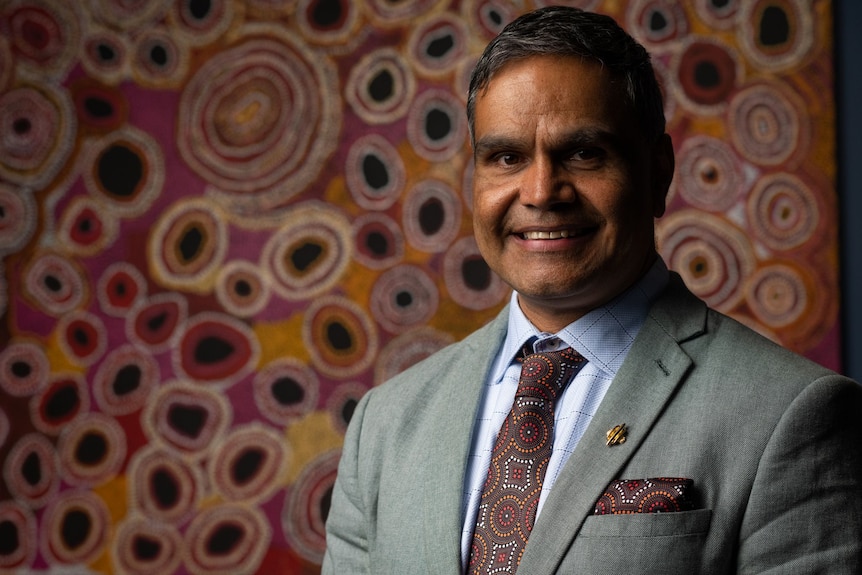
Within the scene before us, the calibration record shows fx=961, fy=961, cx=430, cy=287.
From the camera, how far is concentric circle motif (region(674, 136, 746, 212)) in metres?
2.17

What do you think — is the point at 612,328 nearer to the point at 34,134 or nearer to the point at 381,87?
the point at 381,87

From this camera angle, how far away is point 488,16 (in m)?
2.26

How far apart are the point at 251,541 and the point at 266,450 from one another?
0.22m

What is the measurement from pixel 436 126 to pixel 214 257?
612mm

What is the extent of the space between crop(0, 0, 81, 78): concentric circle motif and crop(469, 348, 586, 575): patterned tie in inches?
59.5

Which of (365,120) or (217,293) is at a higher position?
(365,120)

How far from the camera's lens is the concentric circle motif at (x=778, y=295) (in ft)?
6.98

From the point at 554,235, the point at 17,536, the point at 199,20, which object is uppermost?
the point at 199,20

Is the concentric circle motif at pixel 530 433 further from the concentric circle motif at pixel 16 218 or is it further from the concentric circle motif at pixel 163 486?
the concentric circle motif at pixel 16 218

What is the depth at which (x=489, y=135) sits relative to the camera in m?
1.38

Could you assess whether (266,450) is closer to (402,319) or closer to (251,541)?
(251,541)

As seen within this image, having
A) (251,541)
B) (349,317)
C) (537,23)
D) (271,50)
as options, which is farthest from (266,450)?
(537,23)

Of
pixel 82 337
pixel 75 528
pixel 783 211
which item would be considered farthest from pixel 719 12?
pixel 75 528

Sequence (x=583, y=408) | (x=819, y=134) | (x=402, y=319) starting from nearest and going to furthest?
(x=583, y=408)
(x=819, y=134)
(x=402, y=319)
